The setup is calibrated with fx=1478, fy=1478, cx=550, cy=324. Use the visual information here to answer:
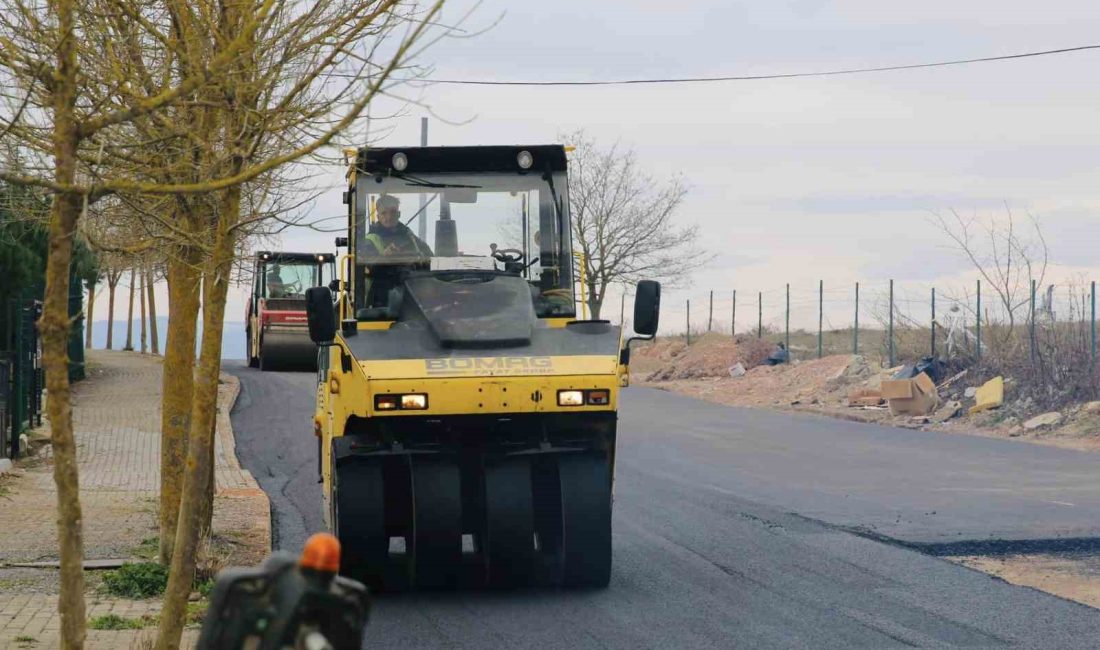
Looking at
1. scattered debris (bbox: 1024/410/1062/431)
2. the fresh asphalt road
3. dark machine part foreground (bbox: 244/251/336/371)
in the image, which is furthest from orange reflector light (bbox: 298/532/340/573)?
dark machine part foreground (bbox: 244/251/336/371)

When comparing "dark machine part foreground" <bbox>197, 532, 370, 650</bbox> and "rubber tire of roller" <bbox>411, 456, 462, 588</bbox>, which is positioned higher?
"dark machine part foreground" <bbox>197, 532, 370, 650</bbox>

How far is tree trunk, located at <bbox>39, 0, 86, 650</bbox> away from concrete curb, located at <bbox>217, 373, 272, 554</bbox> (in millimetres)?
6721

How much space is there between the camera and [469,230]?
11.5m

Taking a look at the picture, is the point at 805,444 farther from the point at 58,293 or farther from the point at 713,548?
the point at 58,293

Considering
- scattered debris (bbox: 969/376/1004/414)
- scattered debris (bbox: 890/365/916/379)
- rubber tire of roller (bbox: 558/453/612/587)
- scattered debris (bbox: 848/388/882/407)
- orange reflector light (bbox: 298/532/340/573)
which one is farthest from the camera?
scattered debris (bbox: 890/365/916/379)

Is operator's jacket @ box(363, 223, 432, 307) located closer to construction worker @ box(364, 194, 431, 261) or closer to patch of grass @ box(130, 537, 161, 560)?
construction worker @ box(364, 194, 431, 261)

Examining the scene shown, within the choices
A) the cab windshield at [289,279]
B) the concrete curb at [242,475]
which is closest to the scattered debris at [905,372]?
the concrete curb at [242,475]

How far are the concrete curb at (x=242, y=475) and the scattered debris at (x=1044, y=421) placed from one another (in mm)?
13555

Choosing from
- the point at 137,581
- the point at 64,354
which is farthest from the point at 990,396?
the point at 64,354

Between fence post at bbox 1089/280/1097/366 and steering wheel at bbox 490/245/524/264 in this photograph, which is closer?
steering wheel at bbox 490/245/524/264

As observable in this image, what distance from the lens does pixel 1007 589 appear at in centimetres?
1035

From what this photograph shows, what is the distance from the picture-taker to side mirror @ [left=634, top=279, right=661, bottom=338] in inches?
399

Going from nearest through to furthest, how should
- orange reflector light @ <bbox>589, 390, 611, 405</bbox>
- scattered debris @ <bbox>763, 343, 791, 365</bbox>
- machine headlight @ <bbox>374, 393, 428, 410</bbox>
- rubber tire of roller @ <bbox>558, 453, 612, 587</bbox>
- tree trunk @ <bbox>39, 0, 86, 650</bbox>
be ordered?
tree trunk @ <bbox>39, 0, 86, 650</bbox> < machine headlight @ <bbox>374, 393, 428, 410</bbox> < orange reflector light @ <bbox>589, 390, 611, 405</bbox> < rubber tire of roller @ <bbox>558, 453, 612, 587</bbox> < scattered debris @ <bbox>763, 343, 791, 365</bbox>

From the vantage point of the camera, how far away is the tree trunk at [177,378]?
1096 cm
